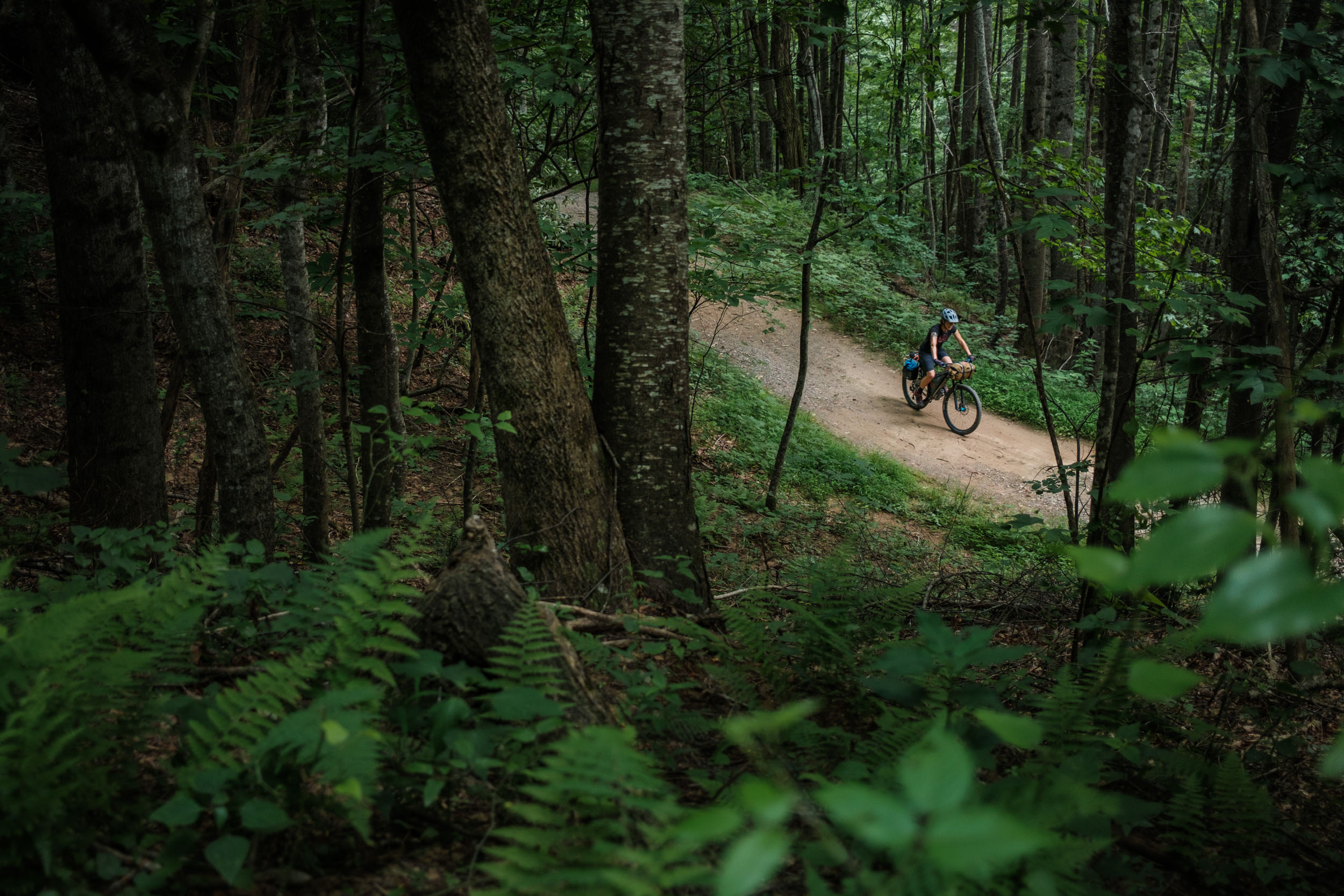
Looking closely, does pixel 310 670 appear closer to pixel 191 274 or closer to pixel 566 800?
pixel 566 800

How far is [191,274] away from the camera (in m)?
3.81

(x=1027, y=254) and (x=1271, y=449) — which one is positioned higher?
(x=1027, y=254)

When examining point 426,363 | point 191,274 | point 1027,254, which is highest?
point 1027,254

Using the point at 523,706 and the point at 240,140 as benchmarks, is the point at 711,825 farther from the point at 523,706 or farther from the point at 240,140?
the point at 240,140

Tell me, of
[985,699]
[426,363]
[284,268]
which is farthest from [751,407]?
[985,699]

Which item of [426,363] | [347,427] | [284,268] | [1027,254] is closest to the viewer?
[347,427]

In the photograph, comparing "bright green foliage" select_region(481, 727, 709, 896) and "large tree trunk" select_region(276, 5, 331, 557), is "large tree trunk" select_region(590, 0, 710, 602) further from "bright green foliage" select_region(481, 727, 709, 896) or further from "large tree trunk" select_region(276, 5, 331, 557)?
"large tree trunk" select_region(276, 5, 331, 557)

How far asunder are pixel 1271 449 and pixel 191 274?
5828mm

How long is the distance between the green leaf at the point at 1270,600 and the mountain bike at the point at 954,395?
13.9 meters

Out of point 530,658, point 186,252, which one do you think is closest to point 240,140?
point 186,252

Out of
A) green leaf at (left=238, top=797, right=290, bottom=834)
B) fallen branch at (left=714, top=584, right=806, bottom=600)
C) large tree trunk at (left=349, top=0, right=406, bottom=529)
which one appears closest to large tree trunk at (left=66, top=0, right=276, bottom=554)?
large tree trunk at (left=349, top=0, right=406, bottom=529)

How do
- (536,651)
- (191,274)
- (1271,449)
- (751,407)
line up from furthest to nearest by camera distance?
(751,407)
(1271,449)
(191,274)
(536,651)

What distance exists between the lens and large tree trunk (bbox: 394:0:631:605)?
338 centimetres

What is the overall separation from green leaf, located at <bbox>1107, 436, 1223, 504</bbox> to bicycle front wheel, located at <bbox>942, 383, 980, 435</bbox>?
1399 centimetres
